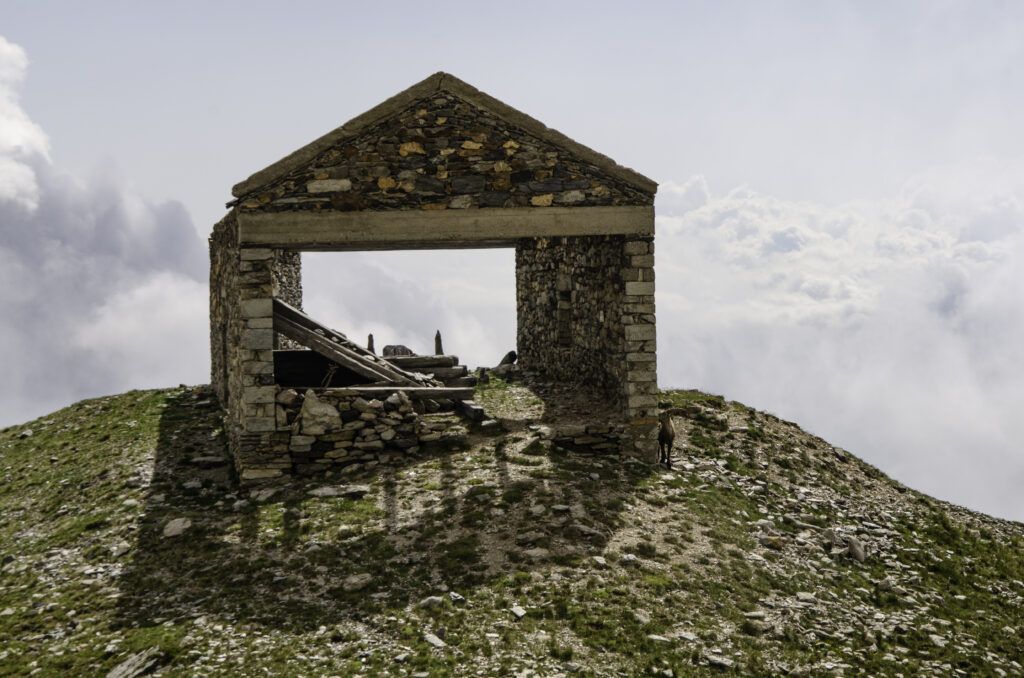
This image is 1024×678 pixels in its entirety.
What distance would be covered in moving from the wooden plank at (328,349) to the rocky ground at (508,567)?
1949 mm

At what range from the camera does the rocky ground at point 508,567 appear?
7867mm

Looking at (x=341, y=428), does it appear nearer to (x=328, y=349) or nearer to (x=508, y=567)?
(x=328, y=349)

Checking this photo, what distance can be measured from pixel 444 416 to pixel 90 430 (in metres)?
8.55

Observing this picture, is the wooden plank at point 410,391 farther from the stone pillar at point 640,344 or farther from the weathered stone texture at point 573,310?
the stone pillar at point 640,344

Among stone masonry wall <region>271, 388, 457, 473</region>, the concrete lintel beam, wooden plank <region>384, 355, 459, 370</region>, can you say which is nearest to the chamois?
the concrete lintel beam

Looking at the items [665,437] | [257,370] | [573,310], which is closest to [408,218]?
[257,370]

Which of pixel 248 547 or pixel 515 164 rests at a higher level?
pixel 515 164

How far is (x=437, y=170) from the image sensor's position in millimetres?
12812

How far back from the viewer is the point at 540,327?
2070 cm

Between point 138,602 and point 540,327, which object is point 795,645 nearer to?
point 138,602

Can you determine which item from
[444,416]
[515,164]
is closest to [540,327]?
[444,416]

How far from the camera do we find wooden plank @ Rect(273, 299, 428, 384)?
Answer: 14.5 meters

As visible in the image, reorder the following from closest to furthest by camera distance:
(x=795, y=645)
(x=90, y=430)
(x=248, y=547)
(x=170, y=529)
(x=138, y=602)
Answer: (x=795, y=645)
(x=138, y=602)
(x=248, y=547)
(x=170, y=529)
(x=90, y=430)

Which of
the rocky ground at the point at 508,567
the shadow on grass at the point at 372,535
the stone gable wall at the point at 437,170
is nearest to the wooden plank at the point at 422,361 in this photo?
the rocky ground at the point at 508,567
